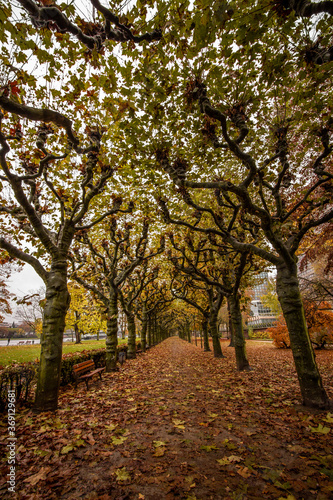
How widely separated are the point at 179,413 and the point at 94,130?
8.26 m

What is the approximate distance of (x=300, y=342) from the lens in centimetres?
507

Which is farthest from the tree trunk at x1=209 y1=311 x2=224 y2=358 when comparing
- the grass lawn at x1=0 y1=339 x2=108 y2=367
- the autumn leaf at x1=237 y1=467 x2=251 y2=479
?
the autumn leaf at x1=237 y1=467 x2=251 y2=479

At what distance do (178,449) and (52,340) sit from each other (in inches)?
152

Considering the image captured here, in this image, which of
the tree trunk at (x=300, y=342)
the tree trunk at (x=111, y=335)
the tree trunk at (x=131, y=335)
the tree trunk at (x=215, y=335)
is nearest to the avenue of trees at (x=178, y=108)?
the tree trunk at (x=300, y=342)

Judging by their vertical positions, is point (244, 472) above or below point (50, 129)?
below

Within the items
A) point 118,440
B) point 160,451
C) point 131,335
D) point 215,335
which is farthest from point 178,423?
point 131,335

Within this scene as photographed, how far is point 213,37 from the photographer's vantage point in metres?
3.70

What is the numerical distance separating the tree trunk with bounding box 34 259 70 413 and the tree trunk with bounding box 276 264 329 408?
604 cm

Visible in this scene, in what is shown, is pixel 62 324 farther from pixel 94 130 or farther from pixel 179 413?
pixel 94 130

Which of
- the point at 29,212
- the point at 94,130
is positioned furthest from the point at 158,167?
the point at 29,212

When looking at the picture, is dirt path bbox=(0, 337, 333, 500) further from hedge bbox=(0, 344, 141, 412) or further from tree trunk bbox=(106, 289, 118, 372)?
tree trunk bbox=(106, 289, 118, 372)

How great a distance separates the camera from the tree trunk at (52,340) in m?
5.03

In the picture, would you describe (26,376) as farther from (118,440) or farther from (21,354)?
(21,354)

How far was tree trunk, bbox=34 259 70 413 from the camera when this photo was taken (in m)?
5.03
